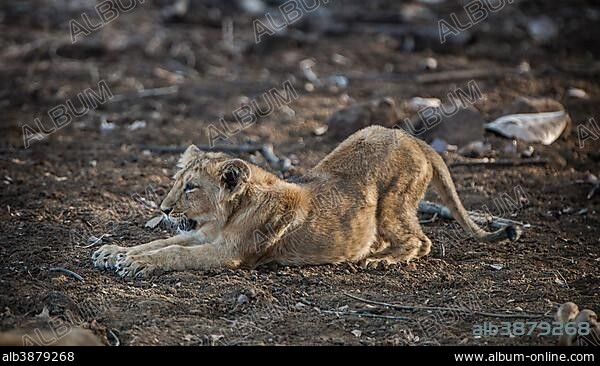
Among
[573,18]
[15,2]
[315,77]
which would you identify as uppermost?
[15,2]

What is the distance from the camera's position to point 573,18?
18.0m

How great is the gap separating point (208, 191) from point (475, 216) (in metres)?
2.85

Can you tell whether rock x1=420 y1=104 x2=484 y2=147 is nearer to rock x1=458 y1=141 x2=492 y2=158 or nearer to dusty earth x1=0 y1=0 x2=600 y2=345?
rock x1=458 y1=141 x2=492 y2=158

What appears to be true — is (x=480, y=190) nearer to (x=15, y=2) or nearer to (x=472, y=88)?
(x=472, y=88)

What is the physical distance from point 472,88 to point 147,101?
16.6ft

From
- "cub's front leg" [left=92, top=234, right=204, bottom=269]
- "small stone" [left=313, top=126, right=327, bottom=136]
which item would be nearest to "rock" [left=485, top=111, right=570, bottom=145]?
"small stone" [left=313, top=126, right=327, bottom=136]

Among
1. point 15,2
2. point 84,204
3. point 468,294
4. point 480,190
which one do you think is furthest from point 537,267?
point 15,2

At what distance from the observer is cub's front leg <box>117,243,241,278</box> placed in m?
6.82

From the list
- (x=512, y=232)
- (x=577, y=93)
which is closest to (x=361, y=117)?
(x=512, y=232)

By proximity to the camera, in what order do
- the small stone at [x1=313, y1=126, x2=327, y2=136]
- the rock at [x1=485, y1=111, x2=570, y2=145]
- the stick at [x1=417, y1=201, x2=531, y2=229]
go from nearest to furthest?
the stick at [x1=417, y1=201, x2=531, y2=229], the rock at [x1=485, y1=111, x2=570, y2=145], the small stone at [x1=313, y1=126, x2=327, y2=136]

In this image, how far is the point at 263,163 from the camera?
1002cm
